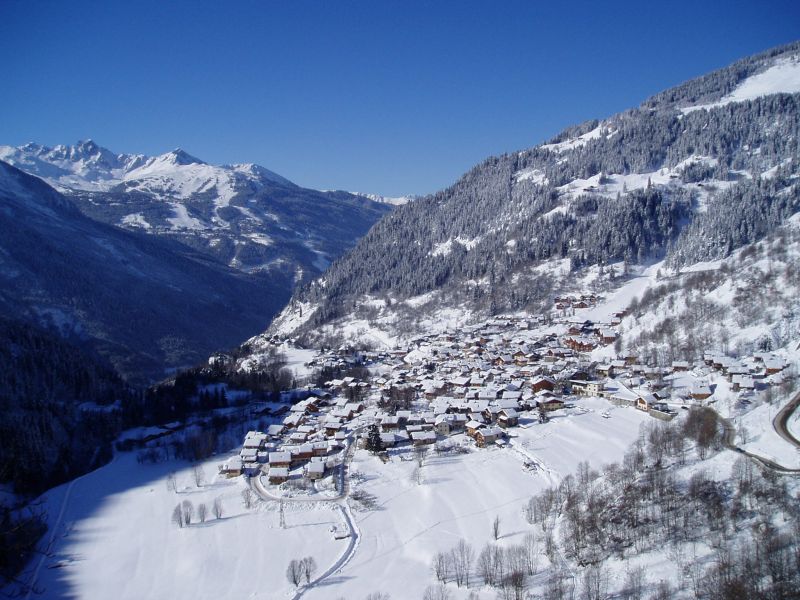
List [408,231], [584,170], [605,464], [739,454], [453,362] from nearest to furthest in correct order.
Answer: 1. [739,454]
2. [605,464]
3. [453,362]
4. [584,170]
5. [408,231]

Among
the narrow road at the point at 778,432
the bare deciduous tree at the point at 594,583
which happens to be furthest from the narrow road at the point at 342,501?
the narrow road at the point at 778,432

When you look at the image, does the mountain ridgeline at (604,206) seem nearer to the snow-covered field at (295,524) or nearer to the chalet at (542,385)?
the chalet at (542,385)

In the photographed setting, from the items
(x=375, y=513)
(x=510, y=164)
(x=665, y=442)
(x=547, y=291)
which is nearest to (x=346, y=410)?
(x=375, y=513)

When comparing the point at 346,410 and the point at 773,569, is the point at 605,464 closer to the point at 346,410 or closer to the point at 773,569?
the point at 773,569

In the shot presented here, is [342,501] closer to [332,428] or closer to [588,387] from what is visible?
[332,428]

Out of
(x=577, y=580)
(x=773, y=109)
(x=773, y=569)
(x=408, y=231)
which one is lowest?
(x=577, y=580)

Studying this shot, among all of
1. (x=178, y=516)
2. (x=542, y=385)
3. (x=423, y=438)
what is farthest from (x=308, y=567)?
(x=542, y=385)
